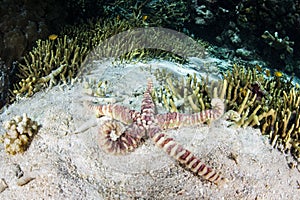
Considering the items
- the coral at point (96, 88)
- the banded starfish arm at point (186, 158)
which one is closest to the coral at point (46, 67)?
the coral at point (96, 88)

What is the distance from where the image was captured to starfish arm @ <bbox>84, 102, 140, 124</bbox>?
12.9ft

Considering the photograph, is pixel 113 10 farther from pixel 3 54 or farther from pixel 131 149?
pixel 131 149

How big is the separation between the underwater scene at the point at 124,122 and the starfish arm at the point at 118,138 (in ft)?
0.05

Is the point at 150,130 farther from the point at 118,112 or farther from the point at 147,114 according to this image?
the point at 118,112

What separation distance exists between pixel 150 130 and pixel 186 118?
583 millimetres

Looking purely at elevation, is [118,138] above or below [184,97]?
below

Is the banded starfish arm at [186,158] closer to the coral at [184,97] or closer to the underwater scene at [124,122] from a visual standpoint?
the underwater scene at [124,122]

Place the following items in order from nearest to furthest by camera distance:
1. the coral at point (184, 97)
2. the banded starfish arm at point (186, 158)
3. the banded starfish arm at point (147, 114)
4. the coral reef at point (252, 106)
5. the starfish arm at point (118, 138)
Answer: the banded starfish arm at point (186, 158)
the starfish arm at point (118, 138)
the banded starfish arm at point (147, 114)
the coral reef at point (252, 106)
the coral at point (184, 97)

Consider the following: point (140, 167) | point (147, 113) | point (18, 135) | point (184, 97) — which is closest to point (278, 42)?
point (184, 97)

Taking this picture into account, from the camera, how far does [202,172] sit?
345cm

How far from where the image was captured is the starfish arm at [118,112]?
3.94 metres

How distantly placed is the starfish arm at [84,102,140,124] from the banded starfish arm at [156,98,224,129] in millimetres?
381

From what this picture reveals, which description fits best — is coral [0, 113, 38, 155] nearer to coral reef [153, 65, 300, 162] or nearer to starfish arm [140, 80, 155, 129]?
starfish arm [140, 80, 155, 129]

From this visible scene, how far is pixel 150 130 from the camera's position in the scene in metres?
3.78
